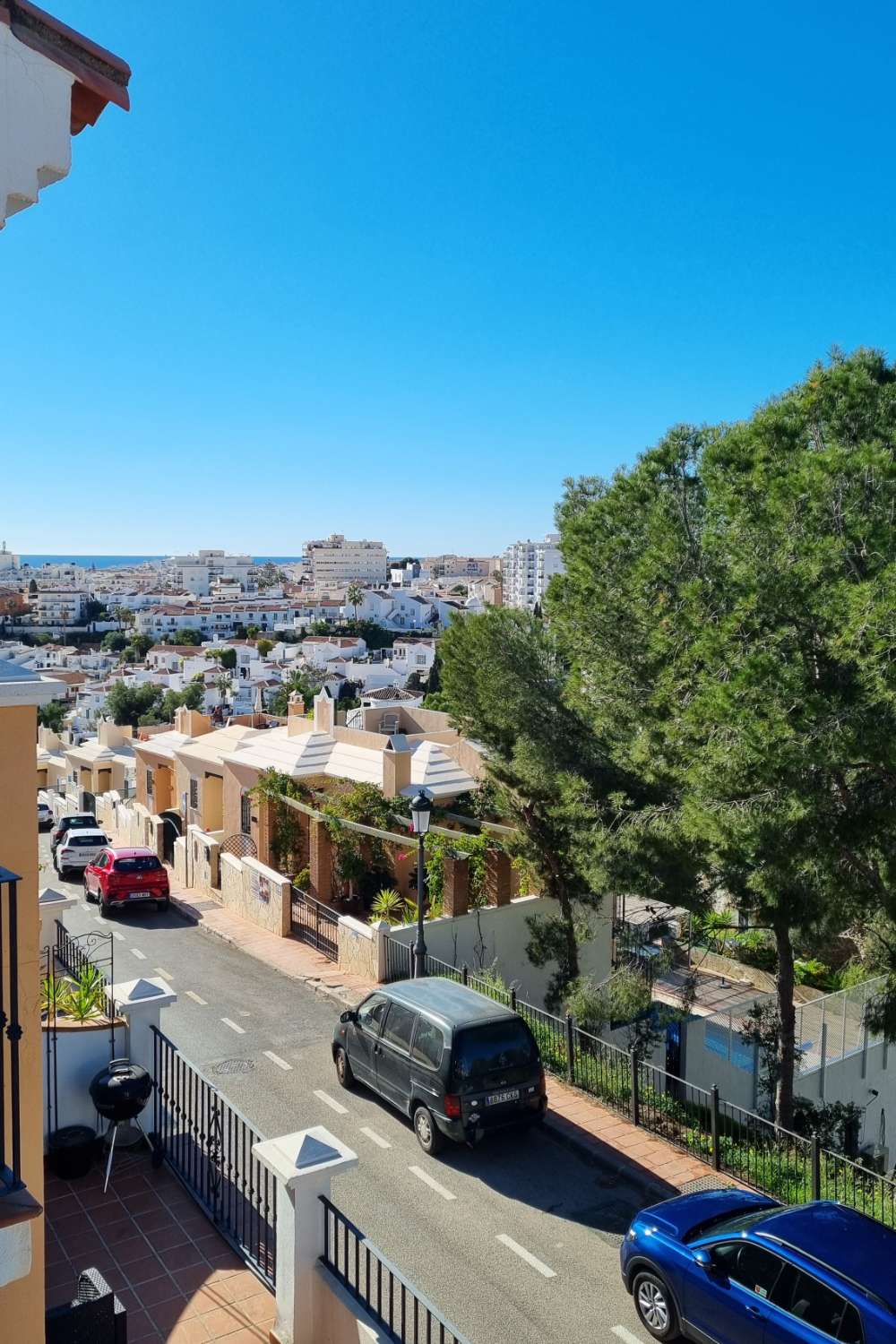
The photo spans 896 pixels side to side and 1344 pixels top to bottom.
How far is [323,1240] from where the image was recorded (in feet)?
19.0

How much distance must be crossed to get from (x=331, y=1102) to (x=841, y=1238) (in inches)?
223

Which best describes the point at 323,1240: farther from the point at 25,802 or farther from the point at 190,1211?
the point at 25,802

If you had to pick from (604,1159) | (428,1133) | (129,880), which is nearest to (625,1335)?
(604,1159)

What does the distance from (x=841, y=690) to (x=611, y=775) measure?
Result: 4.23 meters

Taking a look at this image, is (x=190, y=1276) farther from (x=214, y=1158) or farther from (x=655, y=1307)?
(x=655, y=1307)

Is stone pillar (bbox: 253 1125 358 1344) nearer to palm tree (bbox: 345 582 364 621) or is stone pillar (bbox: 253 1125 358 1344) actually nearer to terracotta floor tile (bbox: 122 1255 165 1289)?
terracotta floor tile (bbox: 122 1255 165 1289)

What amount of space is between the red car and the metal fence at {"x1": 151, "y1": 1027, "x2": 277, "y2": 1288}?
34.1 ft

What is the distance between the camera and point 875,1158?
12.2 m

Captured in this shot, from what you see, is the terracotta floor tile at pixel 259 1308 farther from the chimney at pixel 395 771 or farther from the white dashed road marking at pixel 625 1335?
the chimney at pixel 395 771

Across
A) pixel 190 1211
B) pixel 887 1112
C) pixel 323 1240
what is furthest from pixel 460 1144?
pixel 887 1112

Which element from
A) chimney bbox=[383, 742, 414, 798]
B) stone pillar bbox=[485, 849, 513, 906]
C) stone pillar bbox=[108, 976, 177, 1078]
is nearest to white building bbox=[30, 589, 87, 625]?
chimney bbox=[383, 742, 414, 798]

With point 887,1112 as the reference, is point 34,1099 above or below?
above

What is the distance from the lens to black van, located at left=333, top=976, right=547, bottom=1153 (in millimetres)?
9125

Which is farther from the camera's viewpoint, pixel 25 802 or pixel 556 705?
pixel 556 705
